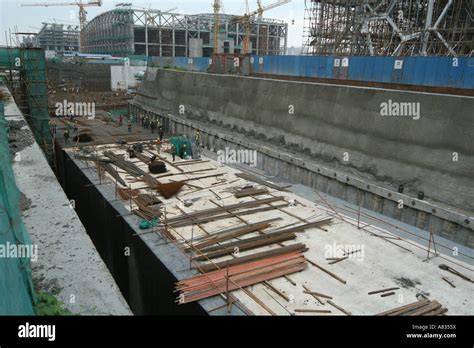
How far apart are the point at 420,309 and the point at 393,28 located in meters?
34.4

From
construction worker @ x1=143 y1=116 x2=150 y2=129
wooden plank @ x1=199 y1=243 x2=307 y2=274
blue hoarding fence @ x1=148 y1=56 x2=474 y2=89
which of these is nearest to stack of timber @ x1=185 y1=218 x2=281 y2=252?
wooden plank @ x1=199 y1=243 x2=307 y2=274

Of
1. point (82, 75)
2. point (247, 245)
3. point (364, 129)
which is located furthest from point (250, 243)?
point (82, 75)

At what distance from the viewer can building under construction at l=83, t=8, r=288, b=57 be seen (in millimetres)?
93438

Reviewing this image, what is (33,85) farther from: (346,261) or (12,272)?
(346,261)

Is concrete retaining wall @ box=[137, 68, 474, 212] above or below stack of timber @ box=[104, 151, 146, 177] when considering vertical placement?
above

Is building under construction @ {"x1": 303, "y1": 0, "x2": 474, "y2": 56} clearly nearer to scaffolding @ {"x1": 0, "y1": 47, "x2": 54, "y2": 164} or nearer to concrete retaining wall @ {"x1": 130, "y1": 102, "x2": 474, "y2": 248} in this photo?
concrete retaining wall @ {"x1": 130, "y1": 102, "x2": 474, "y2": 248}

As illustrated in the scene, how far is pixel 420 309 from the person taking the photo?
29.9ft

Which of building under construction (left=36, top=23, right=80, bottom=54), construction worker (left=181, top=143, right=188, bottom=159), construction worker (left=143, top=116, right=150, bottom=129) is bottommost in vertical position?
construction worker (left=181, top=143, right=188, bottom=159)

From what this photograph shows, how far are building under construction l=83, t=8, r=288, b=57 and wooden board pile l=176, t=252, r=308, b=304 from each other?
245ft

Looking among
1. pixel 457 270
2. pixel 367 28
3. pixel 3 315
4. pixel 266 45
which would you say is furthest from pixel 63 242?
pixel 266 45

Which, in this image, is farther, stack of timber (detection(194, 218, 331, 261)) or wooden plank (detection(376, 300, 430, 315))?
stack of timber (detection(194, 218, 331, 261))

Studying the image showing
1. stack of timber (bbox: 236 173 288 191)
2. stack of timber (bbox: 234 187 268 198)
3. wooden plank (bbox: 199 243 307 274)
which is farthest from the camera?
stack of timber (bbox: 236 173 288 191)

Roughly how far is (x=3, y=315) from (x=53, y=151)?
75.8ft

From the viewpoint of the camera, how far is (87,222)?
A: 19578 mm
